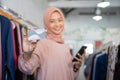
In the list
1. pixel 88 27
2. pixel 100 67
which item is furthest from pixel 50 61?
pixel 88 27

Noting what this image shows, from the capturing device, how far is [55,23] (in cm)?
230

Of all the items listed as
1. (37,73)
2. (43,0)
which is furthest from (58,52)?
(43,0)

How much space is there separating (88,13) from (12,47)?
5931 millimetres

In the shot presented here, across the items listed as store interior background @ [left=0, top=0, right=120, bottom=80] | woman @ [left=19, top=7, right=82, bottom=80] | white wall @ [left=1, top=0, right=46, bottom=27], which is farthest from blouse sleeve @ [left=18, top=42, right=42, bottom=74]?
store interior background @ [left=0, top=0, right=120, bottom=80]

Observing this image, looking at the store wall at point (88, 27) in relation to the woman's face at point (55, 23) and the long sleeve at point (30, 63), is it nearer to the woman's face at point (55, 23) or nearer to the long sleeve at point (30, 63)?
the woman's face at point (55, 23)

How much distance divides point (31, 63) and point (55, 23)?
51 cm

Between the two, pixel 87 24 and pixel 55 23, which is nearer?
pixel 55 23

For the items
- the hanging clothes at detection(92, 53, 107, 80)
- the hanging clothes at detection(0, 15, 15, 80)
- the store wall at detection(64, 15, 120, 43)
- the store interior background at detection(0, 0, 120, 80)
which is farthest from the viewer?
the store wall at detection(64, 15, 120, 43)

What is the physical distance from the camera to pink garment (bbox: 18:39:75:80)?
2.10m

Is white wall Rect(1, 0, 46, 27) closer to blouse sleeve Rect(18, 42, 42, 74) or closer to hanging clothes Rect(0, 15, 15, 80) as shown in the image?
hanging clothes Rect(0, 15, 15, 80)

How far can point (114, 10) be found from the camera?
786 cm

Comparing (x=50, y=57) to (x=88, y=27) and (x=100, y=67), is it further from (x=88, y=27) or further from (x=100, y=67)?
(x=88, y=27)

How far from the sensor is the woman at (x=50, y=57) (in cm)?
203

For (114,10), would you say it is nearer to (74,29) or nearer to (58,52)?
(74,29)
